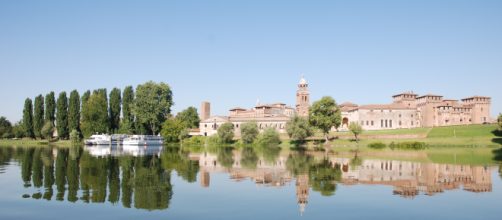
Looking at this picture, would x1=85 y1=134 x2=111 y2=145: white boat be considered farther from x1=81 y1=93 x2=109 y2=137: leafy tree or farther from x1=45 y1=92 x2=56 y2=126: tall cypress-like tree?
x1=45 y1=92 x2=56 y2=126: tall cypress-like tree

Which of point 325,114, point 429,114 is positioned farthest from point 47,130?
point 429,114

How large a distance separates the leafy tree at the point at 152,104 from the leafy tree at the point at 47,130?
1544 cm

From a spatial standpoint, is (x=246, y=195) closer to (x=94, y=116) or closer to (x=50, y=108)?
(x=94, y=116)

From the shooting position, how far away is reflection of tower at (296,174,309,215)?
1625cm

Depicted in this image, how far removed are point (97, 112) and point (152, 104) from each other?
10.7 m

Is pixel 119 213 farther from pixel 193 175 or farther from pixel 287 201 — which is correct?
pixel 193 175

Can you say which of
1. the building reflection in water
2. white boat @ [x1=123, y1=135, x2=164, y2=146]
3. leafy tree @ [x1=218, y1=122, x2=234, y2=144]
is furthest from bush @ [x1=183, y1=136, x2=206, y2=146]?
the building reflection in water

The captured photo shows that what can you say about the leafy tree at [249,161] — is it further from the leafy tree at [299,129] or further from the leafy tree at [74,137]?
the leafy tree at [74,137]

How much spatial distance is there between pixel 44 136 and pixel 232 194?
7459cm

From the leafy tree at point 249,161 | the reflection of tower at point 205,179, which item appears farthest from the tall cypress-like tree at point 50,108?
the reflection of tower at point 205,179

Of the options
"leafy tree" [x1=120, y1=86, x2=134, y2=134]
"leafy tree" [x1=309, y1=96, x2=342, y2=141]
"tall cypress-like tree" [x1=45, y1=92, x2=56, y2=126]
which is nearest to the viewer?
"leafy tree" [x1=309, y1=96, x2=342, y2=141]

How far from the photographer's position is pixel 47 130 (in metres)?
81.2

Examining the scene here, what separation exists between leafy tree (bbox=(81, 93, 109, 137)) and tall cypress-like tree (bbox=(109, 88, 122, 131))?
208cm

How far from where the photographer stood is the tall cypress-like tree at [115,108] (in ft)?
276
